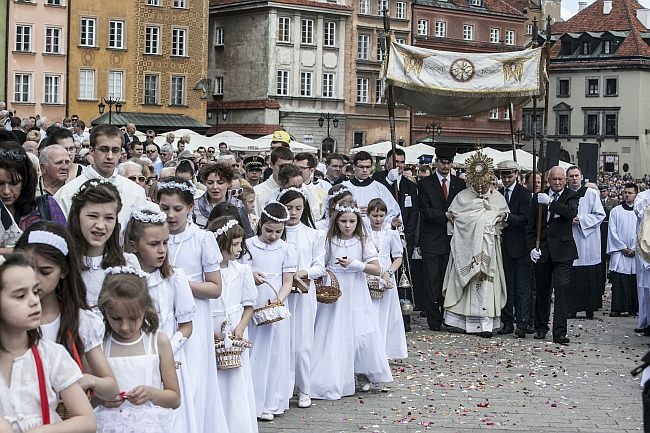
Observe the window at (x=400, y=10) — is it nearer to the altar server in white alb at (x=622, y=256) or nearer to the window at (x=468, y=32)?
the window at (x=468, y=32)

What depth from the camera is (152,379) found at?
6.36 meters

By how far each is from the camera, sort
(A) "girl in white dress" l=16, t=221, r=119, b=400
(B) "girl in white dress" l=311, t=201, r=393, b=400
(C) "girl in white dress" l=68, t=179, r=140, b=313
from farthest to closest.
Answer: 1. (B) "girl in white dress" l=311, t=201, r=393, b=400
2. (C) "girl in white dress" l=68, t=179, r=140, b=313
3. (A) "girl in white dress" l=16, t=221, r=119, b=400

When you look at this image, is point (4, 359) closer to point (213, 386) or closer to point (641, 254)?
point (213, 386)

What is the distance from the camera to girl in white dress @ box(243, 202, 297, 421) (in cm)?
1066

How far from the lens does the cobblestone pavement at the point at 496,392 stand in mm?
10562

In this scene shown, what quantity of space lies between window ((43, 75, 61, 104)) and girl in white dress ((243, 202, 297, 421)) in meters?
50.0

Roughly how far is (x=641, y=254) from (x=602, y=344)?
1306 mm

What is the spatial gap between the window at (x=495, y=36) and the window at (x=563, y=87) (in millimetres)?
13818

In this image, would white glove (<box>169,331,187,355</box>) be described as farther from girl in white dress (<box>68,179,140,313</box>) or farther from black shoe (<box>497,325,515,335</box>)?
black shoe (<box>497,325,515,335</box>)

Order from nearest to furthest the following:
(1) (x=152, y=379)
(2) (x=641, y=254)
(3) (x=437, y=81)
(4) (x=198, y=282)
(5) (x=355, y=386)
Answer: (1) (x=152, y=379), (4) (x=198, y=282), (5) (x=355, y=386), (2) (x=641, y=254), (3) (x=437, y=81)

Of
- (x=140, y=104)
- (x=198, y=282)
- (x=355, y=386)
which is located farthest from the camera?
(x=140, y=104)

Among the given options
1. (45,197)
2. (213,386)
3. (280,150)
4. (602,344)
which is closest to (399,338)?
(280,150)

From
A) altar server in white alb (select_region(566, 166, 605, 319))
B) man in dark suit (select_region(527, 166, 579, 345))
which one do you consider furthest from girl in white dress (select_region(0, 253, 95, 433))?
altar server in white alb (select_region(566, 166, 605, 319))

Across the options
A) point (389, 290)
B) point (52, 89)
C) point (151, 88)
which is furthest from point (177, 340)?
point (151, 88)
